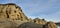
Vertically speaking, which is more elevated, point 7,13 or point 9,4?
point 9,4

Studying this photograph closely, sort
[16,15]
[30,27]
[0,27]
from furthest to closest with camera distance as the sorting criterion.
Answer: [16,15], [0,27], [30,27]

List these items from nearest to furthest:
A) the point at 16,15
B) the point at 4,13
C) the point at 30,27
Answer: the point at 30,27, the point at 4,13, the point at 16,15

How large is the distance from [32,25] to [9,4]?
22563mm

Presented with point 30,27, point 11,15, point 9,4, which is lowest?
point 30,27

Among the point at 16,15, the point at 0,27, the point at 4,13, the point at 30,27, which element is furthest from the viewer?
the point at 16,15

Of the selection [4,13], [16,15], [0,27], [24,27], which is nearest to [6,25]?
[0,27]

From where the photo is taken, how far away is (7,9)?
3919 centimetres

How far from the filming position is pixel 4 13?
125ft

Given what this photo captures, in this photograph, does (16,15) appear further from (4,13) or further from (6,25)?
(6,25)

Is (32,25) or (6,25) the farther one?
(6,25)

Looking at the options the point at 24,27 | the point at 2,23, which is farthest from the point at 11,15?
the point at 24,27

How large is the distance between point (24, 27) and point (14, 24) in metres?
2.56

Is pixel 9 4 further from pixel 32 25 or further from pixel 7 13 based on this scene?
pixel 32 25

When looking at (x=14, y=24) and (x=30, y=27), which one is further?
(x=14, y=24)
